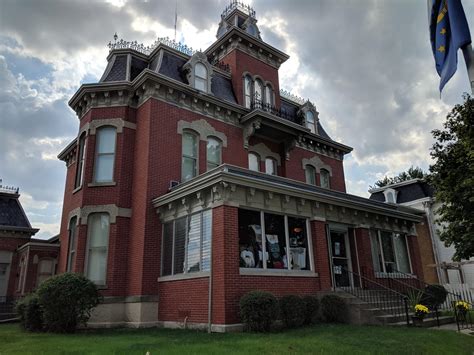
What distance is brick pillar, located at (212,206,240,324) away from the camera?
10.9 meters

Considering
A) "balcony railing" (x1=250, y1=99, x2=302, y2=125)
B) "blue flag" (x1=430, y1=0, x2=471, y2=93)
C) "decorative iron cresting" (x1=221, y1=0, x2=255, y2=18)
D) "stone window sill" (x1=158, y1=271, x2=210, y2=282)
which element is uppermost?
"decorative iron cresting" (x1=221, y1=0, x2=255, y2=18)

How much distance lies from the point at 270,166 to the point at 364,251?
6.66 metres

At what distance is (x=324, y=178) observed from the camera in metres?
23.1

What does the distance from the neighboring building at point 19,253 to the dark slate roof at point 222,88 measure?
10.9 meters

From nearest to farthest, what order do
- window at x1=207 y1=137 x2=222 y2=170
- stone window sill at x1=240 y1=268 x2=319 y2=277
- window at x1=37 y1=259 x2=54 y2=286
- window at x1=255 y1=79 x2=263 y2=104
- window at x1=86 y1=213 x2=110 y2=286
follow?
stone window sill at x1=240 y1=268 x2=319 y2=277
window at x1=86 y1=213 x2=110 y2=286
window at x1=207 y1=137 x2=222 y2=170
window at x1=37 y1=259 x2=54 y2=286
window at x1=255 y1=79 x2=263 y2=104

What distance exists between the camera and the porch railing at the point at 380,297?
41.1 ft

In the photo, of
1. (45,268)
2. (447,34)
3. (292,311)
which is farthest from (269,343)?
(45,268)

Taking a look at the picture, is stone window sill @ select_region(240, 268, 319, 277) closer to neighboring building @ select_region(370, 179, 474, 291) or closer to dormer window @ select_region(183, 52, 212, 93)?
dormer window @ select_region(183, 52, 212, 93)

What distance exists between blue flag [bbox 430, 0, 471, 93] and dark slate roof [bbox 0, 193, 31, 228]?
25.1 meters

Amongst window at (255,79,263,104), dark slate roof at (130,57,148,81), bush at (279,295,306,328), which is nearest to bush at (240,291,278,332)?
bush at (279,295,306,328)

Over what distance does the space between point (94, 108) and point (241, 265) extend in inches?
388

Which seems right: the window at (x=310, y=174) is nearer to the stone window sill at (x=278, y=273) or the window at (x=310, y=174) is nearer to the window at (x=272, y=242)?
the window at (x=272, y=242)

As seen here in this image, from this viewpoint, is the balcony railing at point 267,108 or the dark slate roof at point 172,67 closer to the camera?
the dark slate roof at point 172,67

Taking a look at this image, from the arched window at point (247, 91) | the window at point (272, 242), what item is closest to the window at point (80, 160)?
the arched window at point (247, 91)
